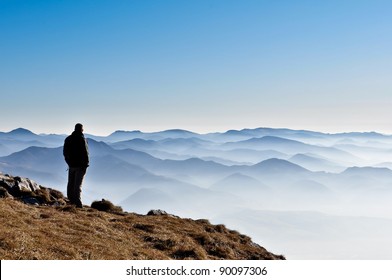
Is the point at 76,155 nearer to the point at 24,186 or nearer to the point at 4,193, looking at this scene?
the point at 4,193

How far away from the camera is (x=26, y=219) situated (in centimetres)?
1614

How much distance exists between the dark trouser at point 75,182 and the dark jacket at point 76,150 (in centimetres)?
39

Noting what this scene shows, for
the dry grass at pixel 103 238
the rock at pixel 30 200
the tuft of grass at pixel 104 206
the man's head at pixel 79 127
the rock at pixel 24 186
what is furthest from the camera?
the tuft of grass at pixel 104 206

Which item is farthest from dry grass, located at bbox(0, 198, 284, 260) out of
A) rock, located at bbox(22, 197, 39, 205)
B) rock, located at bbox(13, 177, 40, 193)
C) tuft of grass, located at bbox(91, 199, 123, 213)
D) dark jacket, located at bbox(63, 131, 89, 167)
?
rock, located at bbox(13, 177, 40, 193)

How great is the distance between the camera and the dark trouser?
928 inches

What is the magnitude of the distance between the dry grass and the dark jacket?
9.58 ft

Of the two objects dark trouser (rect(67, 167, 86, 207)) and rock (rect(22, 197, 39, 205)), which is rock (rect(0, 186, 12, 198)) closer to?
rock (rect(22, 197, 39, 205))

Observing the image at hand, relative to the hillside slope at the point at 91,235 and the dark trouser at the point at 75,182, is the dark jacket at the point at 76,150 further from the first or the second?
the hillside slope at the point at 91,235

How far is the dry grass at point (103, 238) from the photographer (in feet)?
40.3

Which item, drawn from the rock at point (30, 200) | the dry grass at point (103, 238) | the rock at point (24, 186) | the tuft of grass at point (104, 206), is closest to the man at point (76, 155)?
the dry grass at point (103, 238)

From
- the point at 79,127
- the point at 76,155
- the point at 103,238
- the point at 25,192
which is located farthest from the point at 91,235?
the point at 25,192
